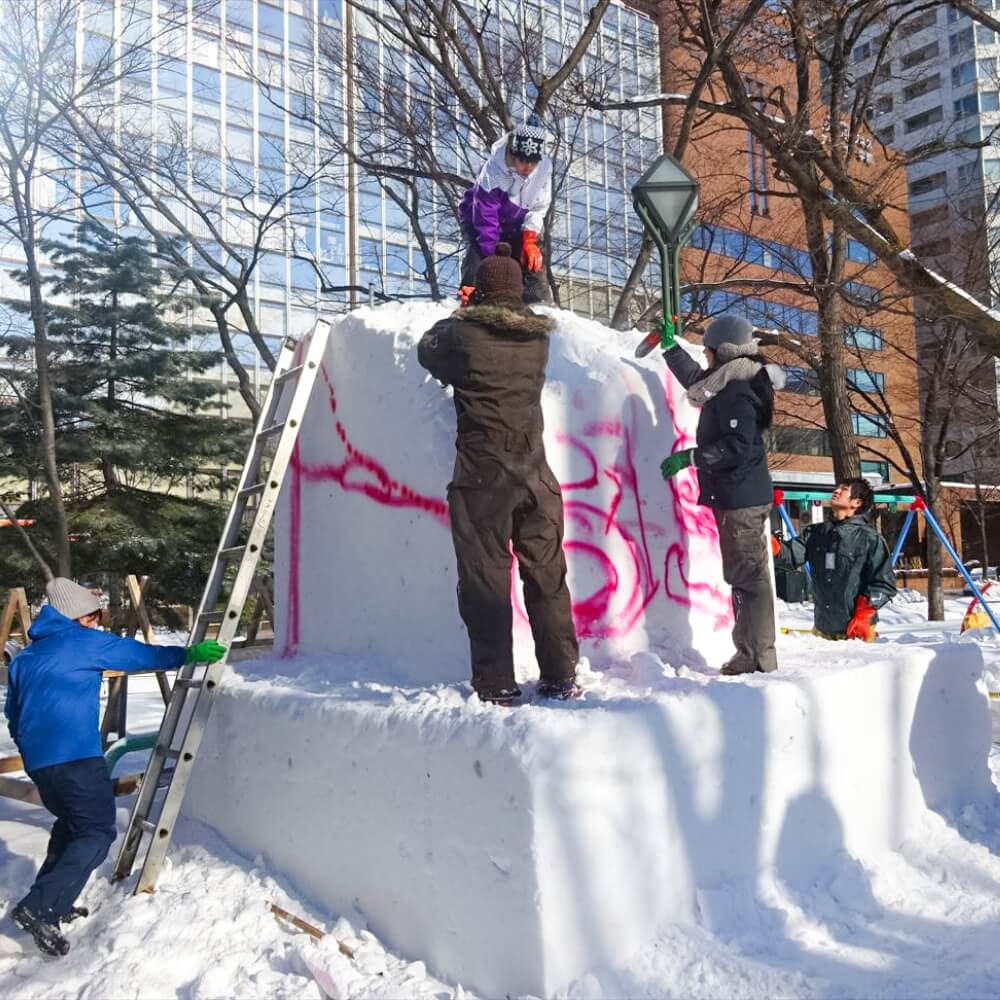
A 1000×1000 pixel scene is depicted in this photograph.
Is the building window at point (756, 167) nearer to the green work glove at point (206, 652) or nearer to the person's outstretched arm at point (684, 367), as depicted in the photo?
the person's outstretched arm at point (684, 367)

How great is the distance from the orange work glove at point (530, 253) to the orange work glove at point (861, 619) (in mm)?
3113

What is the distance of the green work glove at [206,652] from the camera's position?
3.85 metres

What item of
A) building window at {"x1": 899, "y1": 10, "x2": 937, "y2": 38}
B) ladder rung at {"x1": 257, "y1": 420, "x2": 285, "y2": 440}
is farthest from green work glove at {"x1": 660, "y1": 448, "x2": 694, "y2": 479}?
building window at {"x1": 899, "y1": 10, "x2": 937, "y2": 38}

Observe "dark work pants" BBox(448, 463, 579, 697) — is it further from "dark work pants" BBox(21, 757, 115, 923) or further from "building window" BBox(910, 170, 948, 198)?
"building window" BBox(910, 170, 948, 198)

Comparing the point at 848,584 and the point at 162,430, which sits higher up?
the point at 162,430

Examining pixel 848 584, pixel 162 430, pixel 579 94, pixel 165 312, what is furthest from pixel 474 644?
pixel 165 312

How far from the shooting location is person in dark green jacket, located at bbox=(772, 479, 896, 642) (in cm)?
583

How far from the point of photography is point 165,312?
62.4ft

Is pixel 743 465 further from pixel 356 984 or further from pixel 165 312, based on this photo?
pixel 165 312

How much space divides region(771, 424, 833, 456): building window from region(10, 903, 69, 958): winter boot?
2794 cm

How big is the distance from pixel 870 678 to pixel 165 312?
18.0 metres

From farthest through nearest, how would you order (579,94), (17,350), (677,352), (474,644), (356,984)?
(17,350) → (579,94) → (677,352) → (474,644) → (356,984)

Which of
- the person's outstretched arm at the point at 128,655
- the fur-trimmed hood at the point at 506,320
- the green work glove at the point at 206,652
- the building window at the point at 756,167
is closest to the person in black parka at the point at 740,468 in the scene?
the fur-trimmed hood at the point at 506,320

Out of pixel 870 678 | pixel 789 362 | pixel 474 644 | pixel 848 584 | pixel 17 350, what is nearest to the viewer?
pixel 474 644
